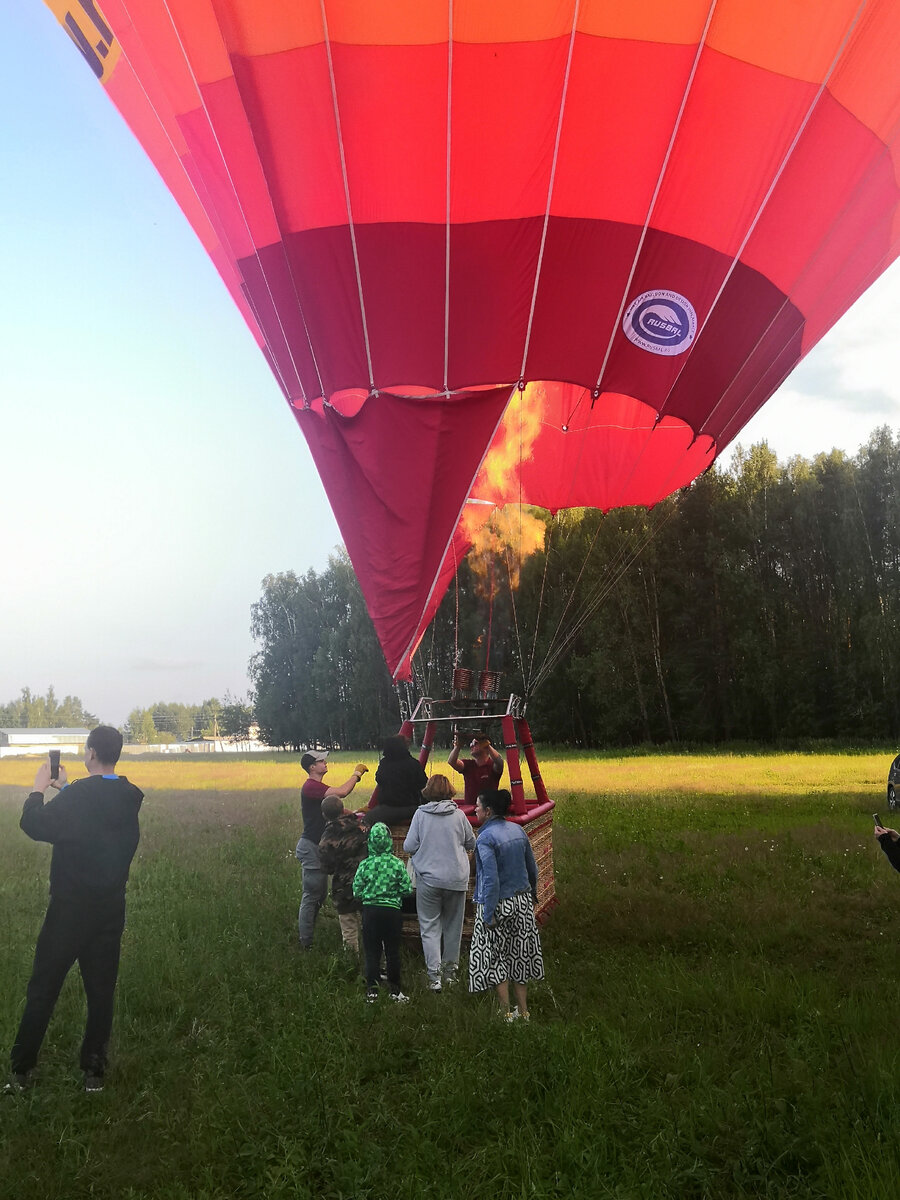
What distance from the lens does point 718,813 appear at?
13.4 metres

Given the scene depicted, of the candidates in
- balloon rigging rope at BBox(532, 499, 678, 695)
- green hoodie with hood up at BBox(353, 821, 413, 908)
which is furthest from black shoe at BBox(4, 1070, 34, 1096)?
balloon rigging rope at BBox(532, 499, 678, 695)

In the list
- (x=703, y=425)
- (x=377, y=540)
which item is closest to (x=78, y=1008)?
(x=377, y=540)

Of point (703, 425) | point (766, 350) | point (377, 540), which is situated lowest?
point (377, 540)

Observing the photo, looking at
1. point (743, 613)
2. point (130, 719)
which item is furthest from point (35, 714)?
point (743, 613)

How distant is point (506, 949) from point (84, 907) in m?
2.35

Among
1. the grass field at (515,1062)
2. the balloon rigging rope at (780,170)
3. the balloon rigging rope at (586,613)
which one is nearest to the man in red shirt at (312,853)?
the grass field at (515,1062)

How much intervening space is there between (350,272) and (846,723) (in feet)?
102

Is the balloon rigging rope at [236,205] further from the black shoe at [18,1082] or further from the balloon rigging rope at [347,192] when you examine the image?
the black shoe at [18,1082]

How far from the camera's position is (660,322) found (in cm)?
709

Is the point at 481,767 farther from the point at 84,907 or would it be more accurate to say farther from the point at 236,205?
the point at 236,205

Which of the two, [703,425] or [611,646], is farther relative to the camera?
[611,646]

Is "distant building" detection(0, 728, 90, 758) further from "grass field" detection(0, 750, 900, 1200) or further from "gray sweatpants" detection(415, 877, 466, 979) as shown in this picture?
"gray sweatpants" detection(415, 877, 466, 979)

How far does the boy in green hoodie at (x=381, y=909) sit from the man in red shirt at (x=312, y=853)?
3.01 feet

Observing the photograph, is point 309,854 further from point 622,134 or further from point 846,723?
point 846,723
